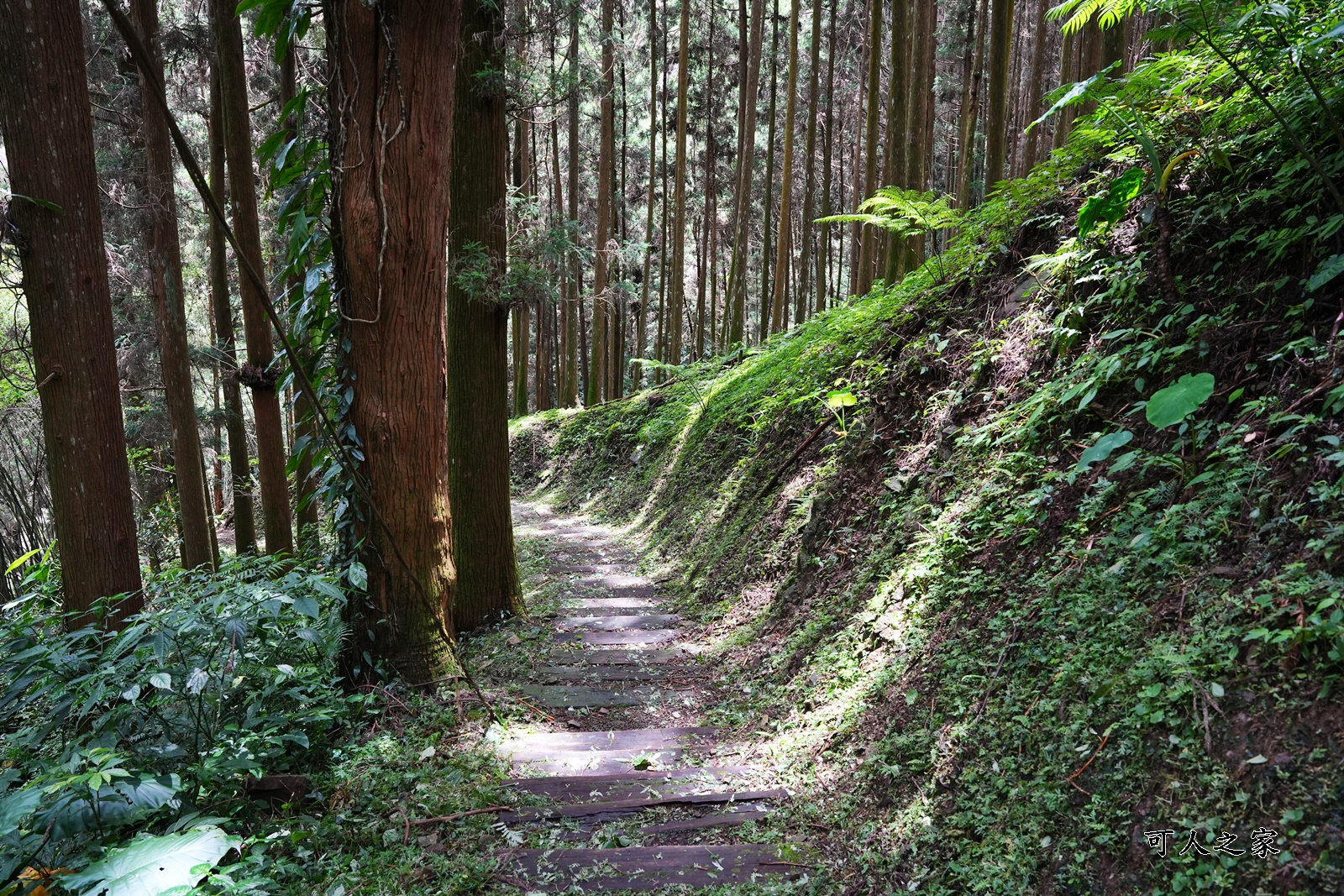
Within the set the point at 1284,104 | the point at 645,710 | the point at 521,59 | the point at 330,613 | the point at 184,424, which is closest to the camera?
the point at 1284,104

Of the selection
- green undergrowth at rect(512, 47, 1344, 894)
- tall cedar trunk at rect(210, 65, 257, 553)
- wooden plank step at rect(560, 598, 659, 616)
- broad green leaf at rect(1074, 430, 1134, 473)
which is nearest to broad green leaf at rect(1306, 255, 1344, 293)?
green undergrowth at rect(512, 47, 1344, 894)

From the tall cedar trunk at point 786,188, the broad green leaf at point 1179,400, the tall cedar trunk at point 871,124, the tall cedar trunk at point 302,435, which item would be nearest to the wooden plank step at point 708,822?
the broad green leaf at point 1179,400

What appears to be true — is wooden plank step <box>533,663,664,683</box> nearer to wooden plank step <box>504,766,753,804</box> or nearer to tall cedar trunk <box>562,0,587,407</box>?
wooden plank step <box>504,766,753,804</box>

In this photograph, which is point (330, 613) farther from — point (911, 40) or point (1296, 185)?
point (911, 40)

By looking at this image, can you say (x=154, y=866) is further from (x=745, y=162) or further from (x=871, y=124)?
(x=745, y=162)

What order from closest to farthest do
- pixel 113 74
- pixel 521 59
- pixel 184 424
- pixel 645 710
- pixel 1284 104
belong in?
pixel 1284 104
pixel 645 710
pixel 521 59
pixel 184 424
pixel 113 74

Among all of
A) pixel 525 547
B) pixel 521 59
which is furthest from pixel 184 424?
pixel 521 59

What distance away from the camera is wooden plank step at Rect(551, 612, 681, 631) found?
6.24 meters

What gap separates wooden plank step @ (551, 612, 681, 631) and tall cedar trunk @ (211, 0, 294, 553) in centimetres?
281

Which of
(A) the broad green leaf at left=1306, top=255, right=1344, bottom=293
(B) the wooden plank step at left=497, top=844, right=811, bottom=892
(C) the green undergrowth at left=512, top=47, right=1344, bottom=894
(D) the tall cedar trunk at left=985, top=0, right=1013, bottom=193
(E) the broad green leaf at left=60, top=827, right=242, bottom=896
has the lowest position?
(B) the wooden plank step at left=497, top=844, right=811, bottom=892

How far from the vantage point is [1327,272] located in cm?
271

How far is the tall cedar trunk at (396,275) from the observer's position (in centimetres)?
392

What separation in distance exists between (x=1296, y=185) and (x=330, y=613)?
5.64 meters

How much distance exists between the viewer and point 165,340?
735 centimetres
